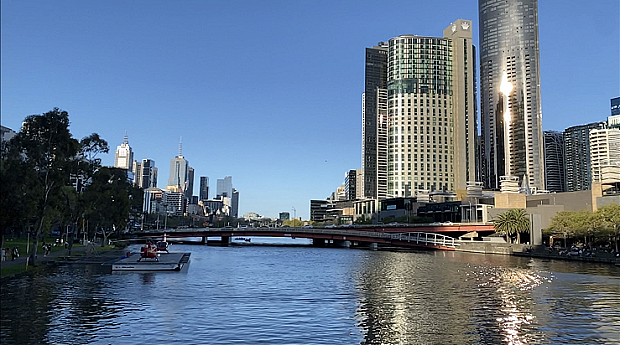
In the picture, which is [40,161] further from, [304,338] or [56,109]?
[304,338]

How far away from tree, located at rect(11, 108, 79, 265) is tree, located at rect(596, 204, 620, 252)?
9749 cm

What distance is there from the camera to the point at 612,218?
351 feet

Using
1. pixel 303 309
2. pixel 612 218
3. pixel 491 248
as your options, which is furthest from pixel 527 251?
pixel 303 309

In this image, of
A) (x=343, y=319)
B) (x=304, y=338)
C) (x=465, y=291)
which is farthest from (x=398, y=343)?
(x=465, y=291)

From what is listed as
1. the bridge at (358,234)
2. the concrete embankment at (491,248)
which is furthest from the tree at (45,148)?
the bridge at (358,234)

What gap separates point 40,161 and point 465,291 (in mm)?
49155

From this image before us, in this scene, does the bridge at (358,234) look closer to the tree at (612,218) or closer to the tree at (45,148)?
the tree at (612,218)

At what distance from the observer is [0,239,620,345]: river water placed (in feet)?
97.8

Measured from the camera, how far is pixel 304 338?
29578 mm

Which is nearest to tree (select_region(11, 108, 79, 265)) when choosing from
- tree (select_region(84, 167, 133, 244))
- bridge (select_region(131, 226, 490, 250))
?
tree (select_region(84, 167, 133, 244))

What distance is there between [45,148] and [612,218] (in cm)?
10092

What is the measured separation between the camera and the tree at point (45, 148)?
62.4m

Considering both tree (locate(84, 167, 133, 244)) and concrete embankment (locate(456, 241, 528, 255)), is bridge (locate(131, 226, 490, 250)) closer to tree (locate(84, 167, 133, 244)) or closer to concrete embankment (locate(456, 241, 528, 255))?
concrete embankment (locate(456, 241, 528, 255))

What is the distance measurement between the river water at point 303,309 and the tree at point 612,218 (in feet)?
153
